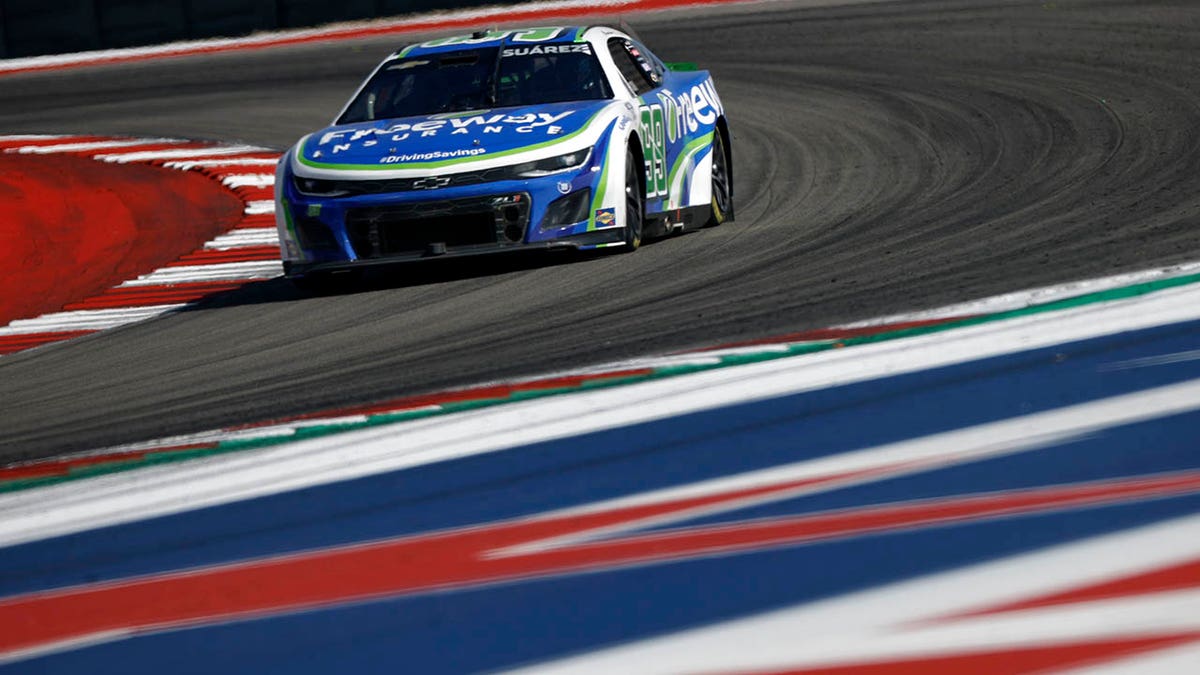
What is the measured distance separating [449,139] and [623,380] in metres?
3.38

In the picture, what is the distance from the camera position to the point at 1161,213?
7.42 metres

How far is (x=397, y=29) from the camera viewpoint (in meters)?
22.4

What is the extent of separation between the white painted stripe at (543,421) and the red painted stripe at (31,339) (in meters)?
3.61

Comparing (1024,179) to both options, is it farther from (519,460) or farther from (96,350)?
(519,460)

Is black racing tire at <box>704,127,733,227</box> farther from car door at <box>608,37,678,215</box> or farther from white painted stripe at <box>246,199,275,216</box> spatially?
white painted stripe at <box>246,199,275,216</box>

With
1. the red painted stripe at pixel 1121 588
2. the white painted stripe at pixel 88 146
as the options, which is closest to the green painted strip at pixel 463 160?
the red painted stripe at pixel 1121 588

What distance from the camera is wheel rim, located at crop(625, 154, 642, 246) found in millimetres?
8375

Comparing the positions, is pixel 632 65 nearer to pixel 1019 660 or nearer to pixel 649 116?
pixel 649 116

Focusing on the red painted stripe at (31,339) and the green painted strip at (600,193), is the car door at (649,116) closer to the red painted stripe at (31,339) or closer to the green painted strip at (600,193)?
the green painted strip at (600,193)

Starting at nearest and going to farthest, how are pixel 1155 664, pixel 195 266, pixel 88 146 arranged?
pixel 1155 664, pixel 195 266, pixel 88 146

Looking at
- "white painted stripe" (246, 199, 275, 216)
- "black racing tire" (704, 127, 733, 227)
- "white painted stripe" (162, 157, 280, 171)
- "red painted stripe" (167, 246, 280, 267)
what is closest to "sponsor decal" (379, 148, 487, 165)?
"black racing tire" (704, 127, 733, 227)

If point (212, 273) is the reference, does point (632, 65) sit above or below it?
above

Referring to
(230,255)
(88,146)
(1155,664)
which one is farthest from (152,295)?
(88,146)

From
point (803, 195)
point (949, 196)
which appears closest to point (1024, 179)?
point (949, 196)
